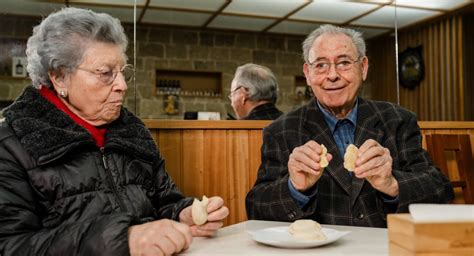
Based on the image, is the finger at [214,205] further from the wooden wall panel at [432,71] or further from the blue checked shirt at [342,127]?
the wooden wall panel at [432,71]

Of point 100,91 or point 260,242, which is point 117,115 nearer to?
point 100,91

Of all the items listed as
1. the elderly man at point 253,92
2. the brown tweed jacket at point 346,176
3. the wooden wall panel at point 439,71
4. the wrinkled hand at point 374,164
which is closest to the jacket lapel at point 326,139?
the brown tweed jacket at point 346,176

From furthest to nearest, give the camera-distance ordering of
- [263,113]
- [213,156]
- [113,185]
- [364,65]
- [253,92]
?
[253,92] → [263,113] → [213,156] → [364,65] → [113,185]

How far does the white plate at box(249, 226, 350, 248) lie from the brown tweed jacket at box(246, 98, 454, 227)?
0.44 meters

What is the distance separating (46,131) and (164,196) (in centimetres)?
48

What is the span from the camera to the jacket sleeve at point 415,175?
5.55ft

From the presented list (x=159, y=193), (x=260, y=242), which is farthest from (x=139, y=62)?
(x=260, y=242)

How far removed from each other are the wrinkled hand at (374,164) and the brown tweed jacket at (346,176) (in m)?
0.10

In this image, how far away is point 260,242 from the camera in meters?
1.18

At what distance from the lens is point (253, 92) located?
11.8ft

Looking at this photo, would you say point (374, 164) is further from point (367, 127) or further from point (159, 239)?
point (159, 239)

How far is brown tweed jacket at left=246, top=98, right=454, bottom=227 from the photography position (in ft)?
5.71

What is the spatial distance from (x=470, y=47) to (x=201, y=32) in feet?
11.8

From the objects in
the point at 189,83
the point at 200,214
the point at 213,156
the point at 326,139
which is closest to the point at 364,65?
the point at 326,139
